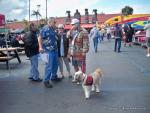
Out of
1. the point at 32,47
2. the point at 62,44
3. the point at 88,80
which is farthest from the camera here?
the point at 62,44

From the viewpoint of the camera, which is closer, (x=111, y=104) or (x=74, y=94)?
(x=111, y=104)

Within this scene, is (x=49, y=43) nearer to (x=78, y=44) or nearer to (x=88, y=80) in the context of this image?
(x=78, y=44)

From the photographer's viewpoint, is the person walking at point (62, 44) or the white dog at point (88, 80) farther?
the person walking at point (62, 44)

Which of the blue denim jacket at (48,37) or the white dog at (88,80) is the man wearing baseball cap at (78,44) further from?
the white dog at (88,80)

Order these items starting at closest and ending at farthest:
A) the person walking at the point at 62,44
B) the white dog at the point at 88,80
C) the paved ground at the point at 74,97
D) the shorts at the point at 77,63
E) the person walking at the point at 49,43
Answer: the paved ground at the point at 74,97
the white dog at the point at 88,80
the person walking at the point at 49,43
the shorts at the point at 77,63
the person walking at the point at 62,44

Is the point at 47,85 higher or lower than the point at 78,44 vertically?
lower

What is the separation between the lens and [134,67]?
15516mm

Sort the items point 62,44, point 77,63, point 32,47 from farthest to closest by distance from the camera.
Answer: point 62,44 < point 32,47 < point 77,63

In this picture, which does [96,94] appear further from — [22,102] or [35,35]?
[35,35]

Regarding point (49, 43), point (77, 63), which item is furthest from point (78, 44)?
point (49, 43)

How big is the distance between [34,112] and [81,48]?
11.1ft

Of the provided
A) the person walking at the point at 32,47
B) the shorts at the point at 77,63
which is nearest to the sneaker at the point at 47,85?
the shorts at the point at 77,63

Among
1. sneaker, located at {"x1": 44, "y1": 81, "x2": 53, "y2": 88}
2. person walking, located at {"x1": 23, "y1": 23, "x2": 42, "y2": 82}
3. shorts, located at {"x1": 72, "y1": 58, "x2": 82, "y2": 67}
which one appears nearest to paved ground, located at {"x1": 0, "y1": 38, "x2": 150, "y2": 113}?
sneaker, located at {"x1": 44, "y1": 81, "x2": 53, "y2": 88}

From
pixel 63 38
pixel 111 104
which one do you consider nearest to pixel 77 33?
pixel 63 38
